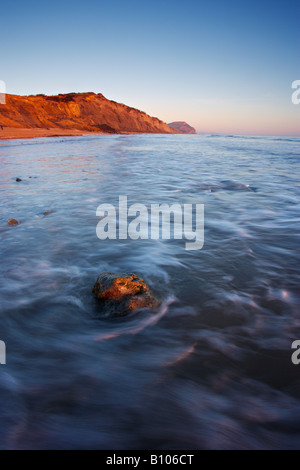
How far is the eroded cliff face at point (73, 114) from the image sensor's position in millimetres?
45444

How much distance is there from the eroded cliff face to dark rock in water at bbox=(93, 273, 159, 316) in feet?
143

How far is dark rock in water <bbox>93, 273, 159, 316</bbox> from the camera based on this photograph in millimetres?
2434

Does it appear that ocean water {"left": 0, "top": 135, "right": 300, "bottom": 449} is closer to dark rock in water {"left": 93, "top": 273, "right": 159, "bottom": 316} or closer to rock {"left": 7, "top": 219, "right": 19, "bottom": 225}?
dark rock in water {"left": 93, "top": 273, "right": 159, "bottom": 316}

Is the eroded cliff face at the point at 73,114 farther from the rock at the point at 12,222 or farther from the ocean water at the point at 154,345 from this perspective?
the ocean water at the point at 154,345

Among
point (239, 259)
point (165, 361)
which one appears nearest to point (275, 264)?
point (239, 259)

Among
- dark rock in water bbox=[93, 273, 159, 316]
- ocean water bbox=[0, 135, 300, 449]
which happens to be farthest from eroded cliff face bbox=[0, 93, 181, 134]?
dark rock in water bbox=[93, 273, 159, 316]

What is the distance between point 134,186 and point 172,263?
17.8 feet

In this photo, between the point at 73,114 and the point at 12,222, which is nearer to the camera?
the point at 12,222

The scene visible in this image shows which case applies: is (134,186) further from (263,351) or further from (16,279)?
(263,351)

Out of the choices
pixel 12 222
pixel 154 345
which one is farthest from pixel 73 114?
pixel 154 345

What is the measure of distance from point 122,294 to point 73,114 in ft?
262

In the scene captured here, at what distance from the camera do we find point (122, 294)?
2.45 m

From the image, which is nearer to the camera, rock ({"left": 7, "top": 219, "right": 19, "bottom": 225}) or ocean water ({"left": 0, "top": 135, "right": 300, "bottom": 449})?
ocean water ({"left": 0, "top": 135, "right": 300, "bottom": 449})

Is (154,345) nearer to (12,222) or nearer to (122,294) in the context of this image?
(122,294)
